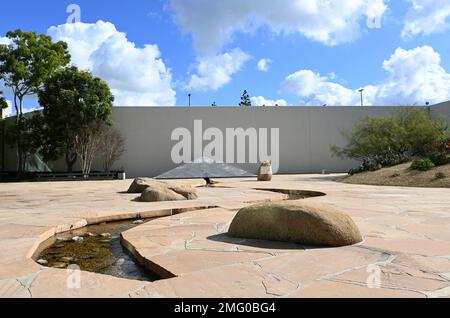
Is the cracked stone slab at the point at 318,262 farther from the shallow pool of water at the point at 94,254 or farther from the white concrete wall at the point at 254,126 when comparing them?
the white concrete wall at the point at 254,126

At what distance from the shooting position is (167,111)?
76.7 feet

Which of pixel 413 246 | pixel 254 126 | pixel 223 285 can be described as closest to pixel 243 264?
pixel 223 285

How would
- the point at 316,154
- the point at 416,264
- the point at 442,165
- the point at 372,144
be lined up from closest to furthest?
the point at 416,264 → the point at 442,165 → the point at 372,144 → the point at 316,154

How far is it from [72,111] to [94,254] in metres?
16.9

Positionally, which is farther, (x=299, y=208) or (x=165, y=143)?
(x=165, y=143)

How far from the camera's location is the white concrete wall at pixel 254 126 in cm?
2298

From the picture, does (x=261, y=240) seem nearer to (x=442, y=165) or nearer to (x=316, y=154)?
(x=442, y=165)

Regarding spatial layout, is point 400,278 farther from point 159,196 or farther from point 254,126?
point 254,126

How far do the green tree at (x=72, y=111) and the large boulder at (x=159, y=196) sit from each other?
1263 cm

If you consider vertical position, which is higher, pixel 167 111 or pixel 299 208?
pixel 167 111

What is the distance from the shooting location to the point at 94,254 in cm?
384

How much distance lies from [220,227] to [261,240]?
0.95 metres
